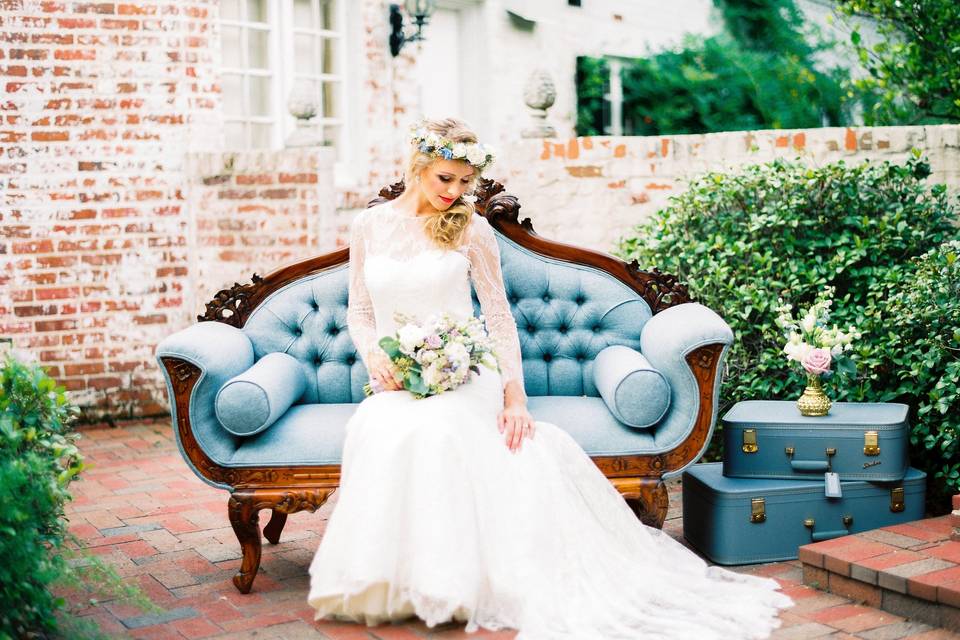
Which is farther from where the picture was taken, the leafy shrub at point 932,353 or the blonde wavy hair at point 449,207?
the leafy shrub at point 932,353

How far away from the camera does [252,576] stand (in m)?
3.93

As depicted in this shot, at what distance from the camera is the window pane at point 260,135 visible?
841 cm

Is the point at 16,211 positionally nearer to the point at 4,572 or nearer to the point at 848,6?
the point at 4,572

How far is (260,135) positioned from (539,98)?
2.34 m

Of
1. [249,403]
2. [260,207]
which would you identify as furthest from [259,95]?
[249,403]

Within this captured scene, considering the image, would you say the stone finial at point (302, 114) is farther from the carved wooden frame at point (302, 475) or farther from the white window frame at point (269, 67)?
the carved wooden frame at point (302, 475)

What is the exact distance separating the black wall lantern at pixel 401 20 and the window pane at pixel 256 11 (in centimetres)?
114

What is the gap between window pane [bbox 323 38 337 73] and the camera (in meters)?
8.93

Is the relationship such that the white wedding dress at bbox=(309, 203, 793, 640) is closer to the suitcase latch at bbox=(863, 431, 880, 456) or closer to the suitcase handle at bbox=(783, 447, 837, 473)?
the suitcase handle at bbox=(783, 447, 837, 473)

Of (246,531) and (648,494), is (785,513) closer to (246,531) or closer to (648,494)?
(648,494)

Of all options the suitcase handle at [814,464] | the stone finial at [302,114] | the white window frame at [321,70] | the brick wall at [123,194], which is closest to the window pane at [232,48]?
the white window frame at [321,70]

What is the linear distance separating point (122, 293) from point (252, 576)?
12.5 ft

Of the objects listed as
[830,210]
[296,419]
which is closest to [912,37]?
[830,210]

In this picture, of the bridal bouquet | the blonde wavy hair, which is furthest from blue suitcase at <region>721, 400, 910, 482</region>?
the blonde wavy hair
